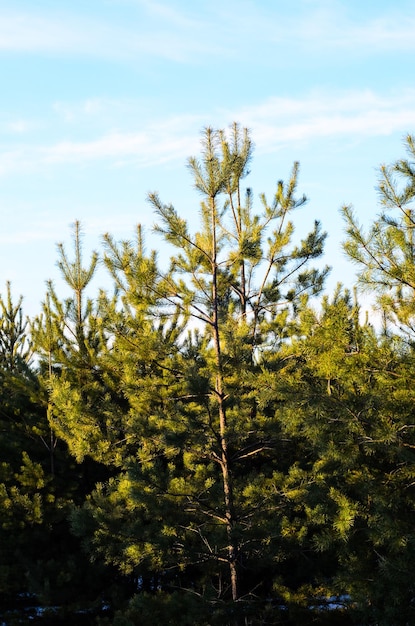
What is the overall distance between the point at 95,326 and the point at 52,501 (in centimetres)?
287

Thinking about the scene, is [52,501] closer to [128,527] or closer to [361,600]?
[128,527]

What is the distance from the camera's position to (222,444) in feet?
29.1

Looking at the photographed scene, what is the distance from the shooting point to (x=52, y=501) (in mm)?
10578

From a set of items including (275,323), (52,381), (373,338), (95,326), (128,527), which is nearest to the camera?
(373,338)

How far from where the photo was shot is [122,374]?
1102 centimetres

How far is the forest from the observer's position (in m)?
8.07

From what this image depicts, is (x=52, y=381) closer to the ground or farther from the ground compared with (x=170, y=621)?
farther from the ground

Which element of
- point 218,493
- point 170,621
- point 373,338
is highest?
point 373,338

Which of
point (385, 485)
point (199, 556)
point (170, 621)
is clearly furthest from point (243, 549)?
point (385, 485)

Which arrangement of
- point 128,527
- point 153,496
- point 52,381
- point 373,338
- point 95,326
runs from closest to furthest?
point 373,338 < point 153,496 < point 128,527 < point 52,381 < point 95,326

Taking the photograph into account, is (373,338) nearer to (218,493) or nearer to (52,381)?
(218,493)

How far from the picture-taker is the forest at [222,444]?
26.5 ft

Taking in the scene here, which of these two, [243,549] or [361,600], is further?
[243,549]

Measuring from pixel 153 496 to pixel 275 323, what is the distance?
136 inches
